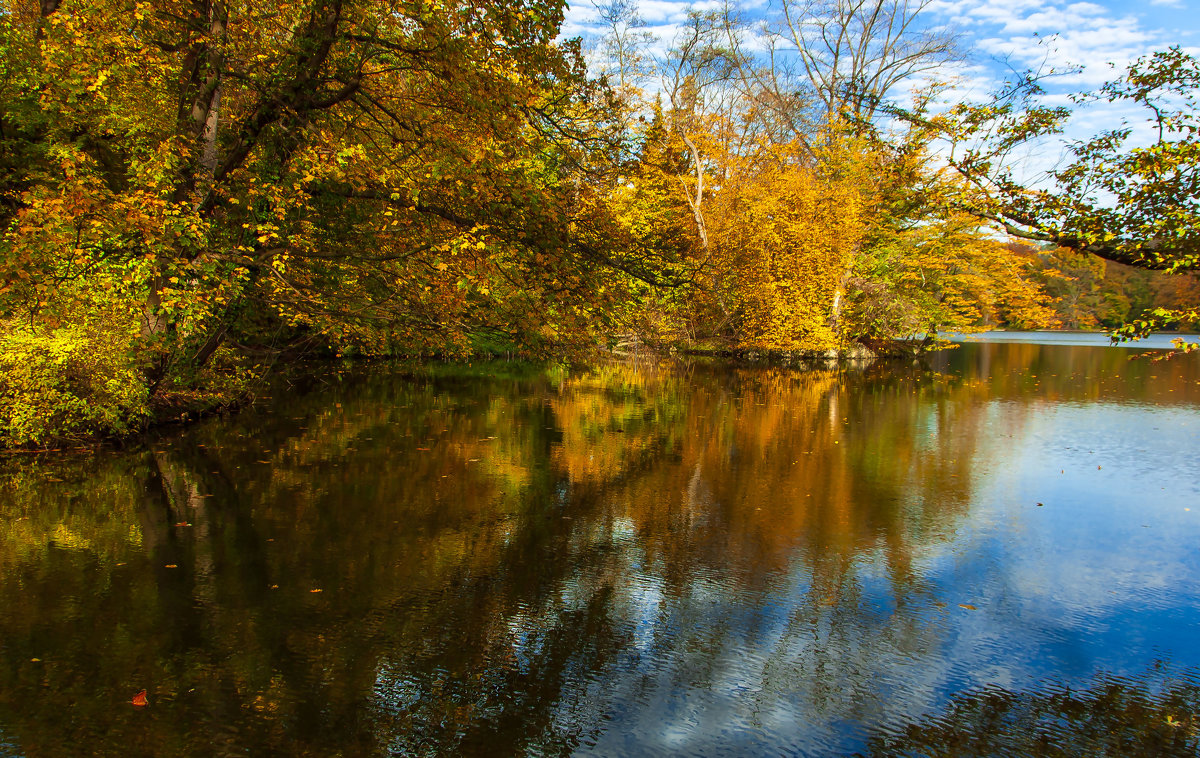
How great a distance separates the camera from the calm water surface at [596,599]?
3.95 m

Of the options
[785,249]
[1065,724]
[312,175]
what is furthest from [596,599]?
[785,249]

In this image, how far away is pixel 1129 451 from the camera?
40.0 ft

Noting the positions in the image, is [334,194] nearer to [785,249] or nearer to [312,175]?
[312,175]

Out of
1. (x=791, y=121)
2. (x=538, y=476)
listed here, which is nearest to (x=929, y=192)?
(x=538, y=476)

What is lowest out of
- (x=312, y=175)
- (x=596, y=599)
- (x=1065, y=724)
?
(x=1065, y=724)

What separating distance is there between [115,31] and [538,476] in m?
8.46

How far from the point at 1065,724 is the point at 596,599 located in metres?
3.10

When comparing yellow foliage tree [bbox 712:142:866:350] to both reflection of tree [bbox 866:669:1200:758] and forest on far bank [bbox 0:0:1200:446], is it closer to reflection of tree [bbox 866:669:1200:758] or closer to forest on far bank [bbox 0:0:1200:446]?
forest on far bank [bbox 0:0:1200:446]

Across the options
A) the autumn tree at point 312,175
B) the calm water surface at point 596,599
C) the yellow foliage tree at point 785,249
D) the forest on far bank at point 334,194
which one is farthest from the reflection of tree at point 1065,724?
the yellow foliage tree at point 785,249

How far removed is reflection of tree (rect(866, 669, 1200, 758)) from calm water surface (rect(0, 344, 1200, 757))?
0.06ft

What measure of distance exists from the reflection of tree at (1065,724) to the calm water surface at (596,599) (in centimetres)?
2

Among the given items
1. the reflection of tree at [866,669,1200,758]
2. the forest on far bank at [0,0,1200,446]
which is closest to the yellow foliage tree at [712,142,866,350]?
the forest on far bank at [0,0,1200,446]

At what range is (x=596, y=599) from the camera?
5629 mm

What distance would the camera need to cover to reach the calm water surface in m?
3.95
